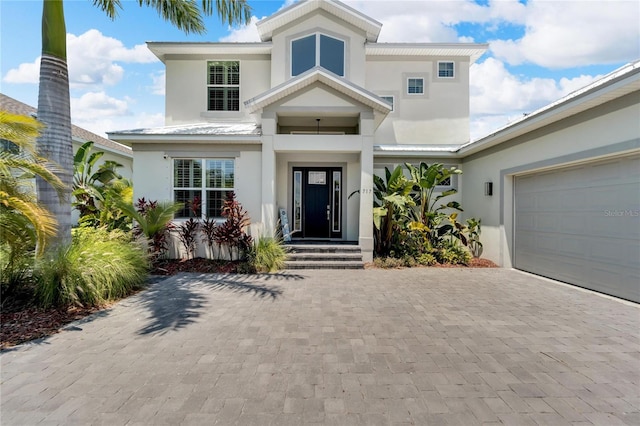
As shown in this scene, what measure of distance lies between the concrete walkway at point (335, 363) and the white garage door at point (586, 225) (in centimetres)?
69

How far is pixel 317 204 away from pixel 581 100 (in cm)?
818

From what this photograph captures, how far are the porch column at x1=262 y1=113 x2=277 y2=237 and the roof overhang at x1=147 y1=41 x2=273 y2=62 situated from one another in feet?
15.4

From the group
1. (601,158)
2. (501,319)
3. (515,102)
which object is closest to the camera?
(501,319)

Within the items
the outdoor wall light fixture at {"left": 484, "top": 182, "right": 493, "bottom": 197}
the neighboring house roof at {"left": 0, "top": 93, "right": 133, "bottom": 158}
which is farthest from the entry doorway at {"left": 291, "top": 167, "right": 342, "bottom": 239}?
the neighboring house roof at {"left": 0, "top": 93, "right": 133, "bottom": 158}

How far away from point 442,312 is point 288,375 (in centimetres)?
334

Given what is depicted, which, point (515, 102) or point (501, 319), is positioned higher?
point (515, 102)

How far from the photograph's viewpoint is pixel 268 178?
9.95m

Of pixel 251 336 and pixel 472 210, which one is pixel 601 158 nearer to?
pixel 472 210

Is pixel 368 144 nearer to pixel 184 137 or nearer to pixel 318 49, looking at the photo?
pixel 318 49

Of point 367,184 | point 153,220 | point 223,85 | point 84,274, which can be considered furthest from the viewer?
point 223,85

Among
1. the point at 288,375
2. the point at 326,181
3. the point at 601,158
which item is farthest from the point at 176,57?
the point at 601,158

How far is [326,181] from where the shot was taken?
39.6ft

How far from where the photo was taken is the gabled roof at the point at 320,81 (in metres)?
9.61

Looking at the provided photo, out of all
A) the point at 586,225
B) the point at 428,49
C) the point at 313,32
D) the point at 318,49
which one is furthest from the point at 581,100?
the point at 313,32
